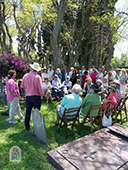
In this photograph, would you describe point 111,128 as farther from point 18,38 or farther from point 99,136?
point 18,38

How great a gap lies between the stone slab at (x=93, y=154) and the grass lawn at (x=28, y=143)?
0.31 metres

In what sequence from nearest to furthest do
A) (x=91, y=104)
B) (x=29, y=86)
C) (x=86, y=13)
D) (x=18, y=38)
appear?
1. (x=29, y=86)
2. (x=91, y=104)
3. (x=86, y=13)
4. (x=18, y=38)

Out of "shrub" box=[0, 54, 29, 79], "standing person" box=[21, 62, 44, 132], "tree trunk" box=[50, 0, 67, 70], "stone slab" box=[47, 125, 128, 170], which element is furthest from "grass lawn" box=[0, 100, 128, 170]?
"tree trunk" box=[50, 0, 67, 70]

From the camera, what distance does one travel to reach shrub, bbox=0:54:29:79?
623 cm

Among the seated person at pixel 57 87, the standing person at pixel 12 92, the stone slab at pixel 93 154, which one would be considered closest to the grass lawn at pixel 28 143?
the stone slab at pixel 93 154

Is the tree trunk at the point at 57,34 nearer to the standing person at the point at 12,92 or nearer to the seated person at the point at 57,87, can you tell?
the seated person at the point at 57,87

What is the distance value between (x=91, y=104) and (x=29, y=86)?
1.89 meters

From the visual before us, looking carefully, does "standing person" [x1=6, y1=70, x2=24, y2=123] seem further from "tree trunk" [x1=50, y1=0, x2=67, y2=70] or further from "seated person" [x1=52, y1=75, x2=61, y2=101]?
"tree trunk" [x1=50, y1=0, x2=67, y2=70]

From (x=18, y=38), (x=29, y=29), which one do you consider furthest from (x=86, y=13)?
(x=18, y=38)

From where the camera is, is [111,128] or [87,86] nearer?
[111,128]

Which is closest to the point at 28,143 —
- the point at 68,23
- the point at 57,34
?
the point at 57,34

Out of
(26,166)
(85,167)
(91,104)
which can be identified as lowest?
(26,166)

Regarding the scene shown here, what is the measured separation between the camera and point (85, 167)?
2402mm

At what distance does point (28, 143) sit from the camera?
3438mm
